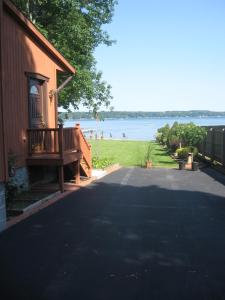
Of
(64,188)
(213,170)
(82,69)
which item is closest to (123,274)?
(64,188)

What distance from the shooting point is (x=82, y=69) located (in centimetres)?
2186

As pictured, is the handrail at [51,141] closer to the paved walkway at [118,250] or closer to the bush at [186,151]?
the paved walkway at [118,250]

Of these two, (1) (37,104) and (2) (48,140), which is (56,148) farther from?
(1) (37,104)

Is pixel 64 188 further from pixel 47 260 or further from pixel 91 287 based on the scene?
pixel 91 287

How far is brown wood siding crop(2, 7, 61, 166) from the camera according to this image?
11.8 meters

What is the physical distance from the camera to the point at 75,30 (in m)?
19.8

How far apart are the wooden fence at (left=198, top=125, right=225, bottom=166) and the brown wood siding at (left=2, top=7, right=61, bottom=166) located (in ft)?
30.2

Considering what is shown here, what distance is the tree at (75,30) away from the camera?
20.0 metres

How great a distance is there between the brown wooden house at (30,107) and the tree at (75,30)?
16.0 ft

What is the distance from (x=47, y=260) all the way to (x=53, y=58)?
1027 centimetres

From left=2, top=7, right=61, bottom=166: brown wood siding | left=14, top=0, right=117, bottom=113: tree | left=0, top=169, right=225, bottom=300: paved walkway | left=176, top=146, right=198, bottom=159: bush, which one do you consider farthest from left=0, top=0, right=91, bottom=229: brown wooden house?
left=176, top=146, right=198, bottom=159: bush

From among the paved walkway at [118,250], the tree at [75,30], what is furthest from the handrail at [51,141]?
the tree at [75,30]

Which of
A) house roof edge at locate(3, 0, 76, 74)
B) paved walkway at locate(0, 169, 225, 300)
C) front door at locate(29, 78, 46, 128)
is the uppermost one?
house roof edge at locate(3, 0, 76, 74)

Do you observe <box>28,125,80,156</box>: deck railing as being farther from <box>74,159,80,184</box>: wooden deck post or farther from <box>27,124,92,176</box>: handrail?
<box>74,159,80,184</box>: wooden deck post
